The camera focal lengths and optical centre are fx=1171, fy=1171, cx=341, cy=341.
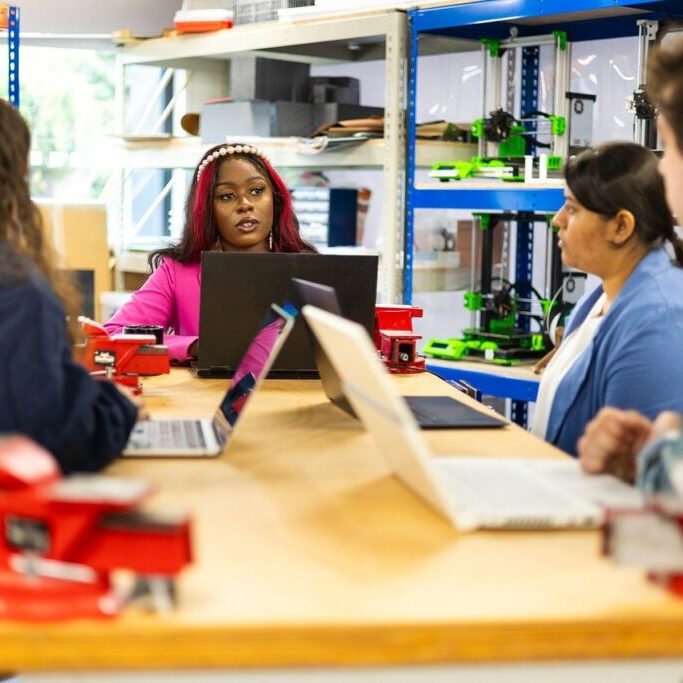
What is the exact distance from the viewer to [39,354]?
5.08 feet

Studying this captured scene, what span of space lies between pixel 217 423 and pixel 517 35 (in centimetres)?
302

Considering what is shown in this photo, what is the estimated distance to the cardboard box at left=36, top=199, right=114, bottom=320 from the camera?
5652 mm

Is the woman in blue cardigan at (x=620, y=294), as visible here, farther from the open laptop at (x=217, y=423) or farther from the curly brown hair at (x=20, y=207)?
the curly brown hair at (x=20, y=207)

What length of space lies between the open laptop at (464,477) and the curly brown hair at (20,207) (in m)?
0.40

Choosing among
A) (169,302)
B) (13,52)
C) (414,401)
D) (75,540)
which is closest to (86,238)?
(13,52)

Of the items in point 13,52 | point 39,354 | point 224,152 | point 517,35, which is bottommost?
point 39,354

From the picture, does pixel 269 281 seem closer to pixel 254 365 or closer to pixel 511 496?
pixel 254 365

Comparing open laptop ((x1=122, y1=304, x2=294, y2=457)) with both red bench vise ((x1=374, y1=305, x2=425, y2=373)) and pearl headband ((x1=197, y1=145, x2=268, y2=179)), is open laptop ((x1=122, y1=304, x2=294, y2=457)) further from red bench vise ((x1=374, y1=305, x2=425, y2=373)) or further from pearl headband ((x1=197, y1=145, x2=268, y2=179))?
pearl headband ((x1=197, y1=145, x2=268, y2=179))

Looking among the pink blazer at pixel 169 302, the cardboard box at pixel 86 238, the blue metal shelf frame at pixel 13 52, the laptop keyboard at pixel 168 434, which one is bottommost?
the laptop keyboard at pixel 168 434

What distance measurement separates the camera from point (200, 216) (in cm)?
354

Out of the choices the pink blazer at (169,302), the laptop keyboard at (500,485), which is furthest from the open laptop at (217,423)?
the pink blazer at (169,302)

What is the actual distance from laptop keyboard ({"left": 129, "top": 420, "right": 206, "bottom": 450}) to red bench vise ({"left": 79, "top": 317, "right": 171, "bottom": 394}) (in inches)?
16.2

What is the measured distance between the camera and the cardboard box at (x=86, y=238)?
5.65 m

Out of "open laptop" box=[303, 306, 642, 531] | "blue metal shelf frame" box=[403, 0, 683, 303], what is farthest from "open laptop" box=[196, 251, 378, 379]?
"blue metal shelf frame" box=[403, 0, 683, 303]
